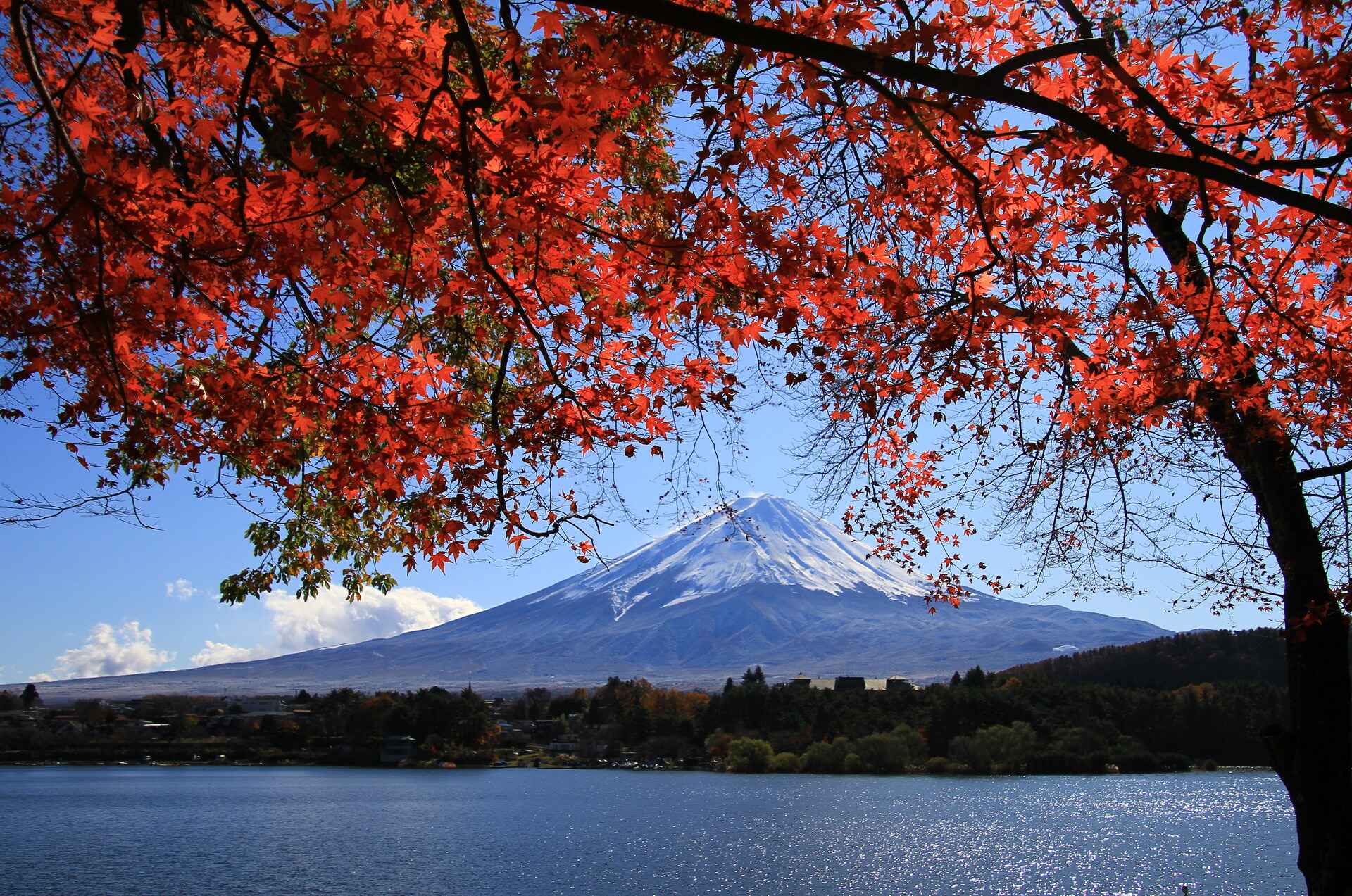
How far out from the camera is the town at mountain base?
164 meters

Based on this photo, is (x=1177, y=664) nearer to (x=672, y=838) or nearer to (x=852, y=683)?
(x=852, y=683)

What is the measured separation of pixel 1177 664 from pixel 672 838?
4908 cm

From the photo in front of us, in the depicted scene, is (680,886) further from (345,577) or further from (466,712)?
(466,712)

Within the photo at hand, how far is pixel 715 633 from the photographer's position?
178m

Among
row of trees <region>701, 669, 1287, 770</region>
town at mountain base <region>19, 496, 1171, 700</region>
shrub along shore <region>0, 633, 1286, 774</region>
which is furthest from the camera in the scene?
town at mountain base <region>19, 496, 1171, 700</region>

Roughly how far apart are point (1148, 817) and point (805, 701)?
21248mm

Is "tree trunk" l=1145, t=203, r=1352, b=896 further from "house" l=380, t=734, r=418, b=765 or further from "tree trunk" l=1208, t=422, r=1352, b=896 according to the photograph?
"house" l=380, t=734, r=418, b=765

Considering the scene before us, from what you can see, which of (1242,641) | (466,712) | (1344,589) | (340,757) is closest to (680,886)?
(1344,589)

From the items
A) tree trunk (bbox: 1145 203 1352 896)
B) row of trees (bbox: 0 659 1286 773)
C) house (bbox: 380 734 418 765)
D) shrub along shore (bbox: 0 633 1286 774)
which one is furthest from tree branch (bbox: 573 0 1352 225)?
house (bbox: 380 734 418 765)

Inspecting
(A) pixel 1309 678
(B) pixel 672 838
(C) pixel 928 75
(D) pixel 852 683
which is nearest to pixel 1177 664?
(D) pixel 852 683

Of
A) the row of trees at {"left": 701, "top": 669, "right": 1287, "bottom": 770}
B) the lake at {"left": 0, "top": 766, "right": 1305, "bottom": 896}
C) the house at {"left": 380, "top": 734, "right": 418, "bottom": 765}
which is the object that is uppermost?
the row of trees at {"left": 701, "top": 669, "right": 1287, "bottom": 770}

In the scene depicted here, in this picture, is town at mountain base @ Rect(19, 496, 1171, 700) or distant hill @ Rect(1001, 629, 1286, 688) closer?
distant hill @ Rect(1001, 629, 1286, 688)

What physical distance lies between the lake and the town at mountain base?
107 m

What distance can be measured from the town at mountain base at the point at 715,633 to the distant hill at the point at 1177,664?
8043 cm
